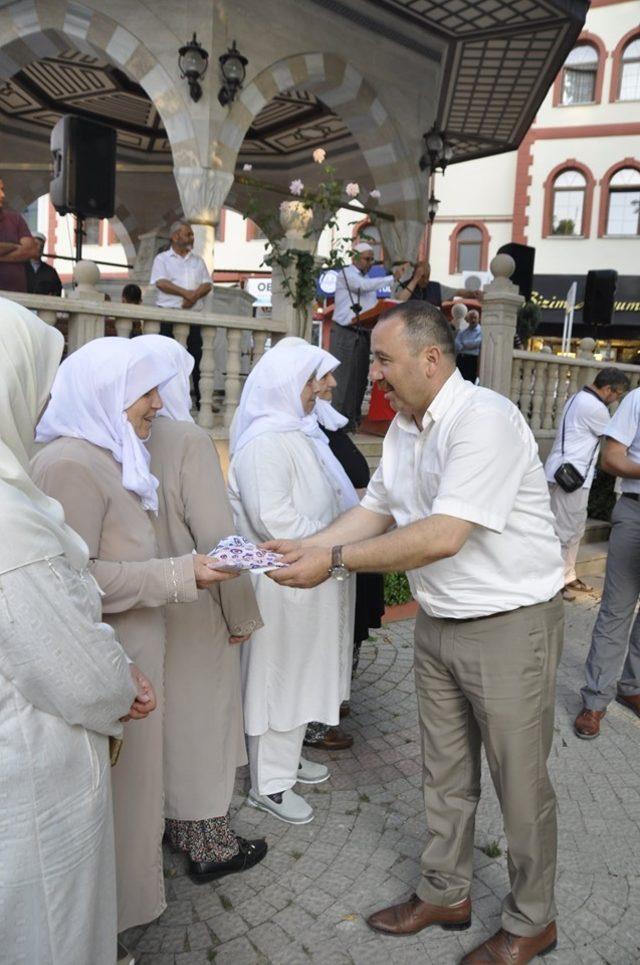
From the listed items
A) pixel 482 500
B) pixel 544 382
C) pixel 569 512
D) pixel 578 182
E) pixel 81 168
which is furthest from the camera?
pixel 578 182

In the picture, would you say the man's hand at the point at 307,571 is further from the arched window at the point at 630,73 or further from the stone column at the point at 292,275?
the arched window at the point at 630,73

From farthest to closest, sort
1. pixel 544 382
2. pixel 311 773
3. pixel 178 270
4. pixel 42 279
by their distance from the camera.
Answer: pixel 544 382
pixel 42 279
pixel 178 270
pixel 311 773

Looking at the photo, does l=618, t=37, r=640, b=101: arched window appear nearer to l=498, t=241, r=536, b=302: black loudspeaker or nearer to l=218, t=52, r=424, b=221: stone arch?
l=498, t=241, r=536, b=302: black loudspeaker

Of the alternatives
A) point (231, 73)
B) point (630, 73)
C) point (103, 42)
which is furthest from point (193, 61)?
point (630, 73)

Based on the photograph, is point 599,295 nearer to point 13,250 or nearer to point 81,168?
point 81,168

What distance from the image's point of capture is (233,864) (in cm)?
293

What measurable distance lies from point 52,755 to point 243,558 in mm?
824

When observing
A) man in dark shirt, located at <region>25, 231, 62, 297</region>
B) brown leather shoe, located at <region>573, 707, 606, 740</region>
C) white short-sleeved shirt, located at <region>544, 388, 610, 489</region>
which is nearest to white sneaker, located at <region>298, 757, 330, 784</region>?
brown leather shoe, located at <region>573, 707, 606, 740</region>

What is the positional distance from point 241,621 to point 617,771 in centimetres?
241

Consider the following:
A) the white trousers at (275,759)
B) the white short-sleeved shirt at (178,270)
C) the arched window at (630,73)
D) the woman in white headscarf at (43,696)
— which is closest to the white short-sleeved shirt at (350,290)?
the white short-sleeved shirt at (178,270)

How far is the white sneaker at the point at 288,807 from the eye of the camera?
333 centimetres

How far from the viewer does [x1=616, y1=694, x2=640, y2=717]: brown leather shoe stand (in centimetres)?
459

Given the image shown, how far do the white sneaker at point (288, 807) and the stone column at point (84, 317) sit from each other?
142 inches

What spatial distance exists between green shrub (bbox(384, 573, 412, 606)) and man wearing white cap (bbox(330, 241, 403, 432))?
235cm
